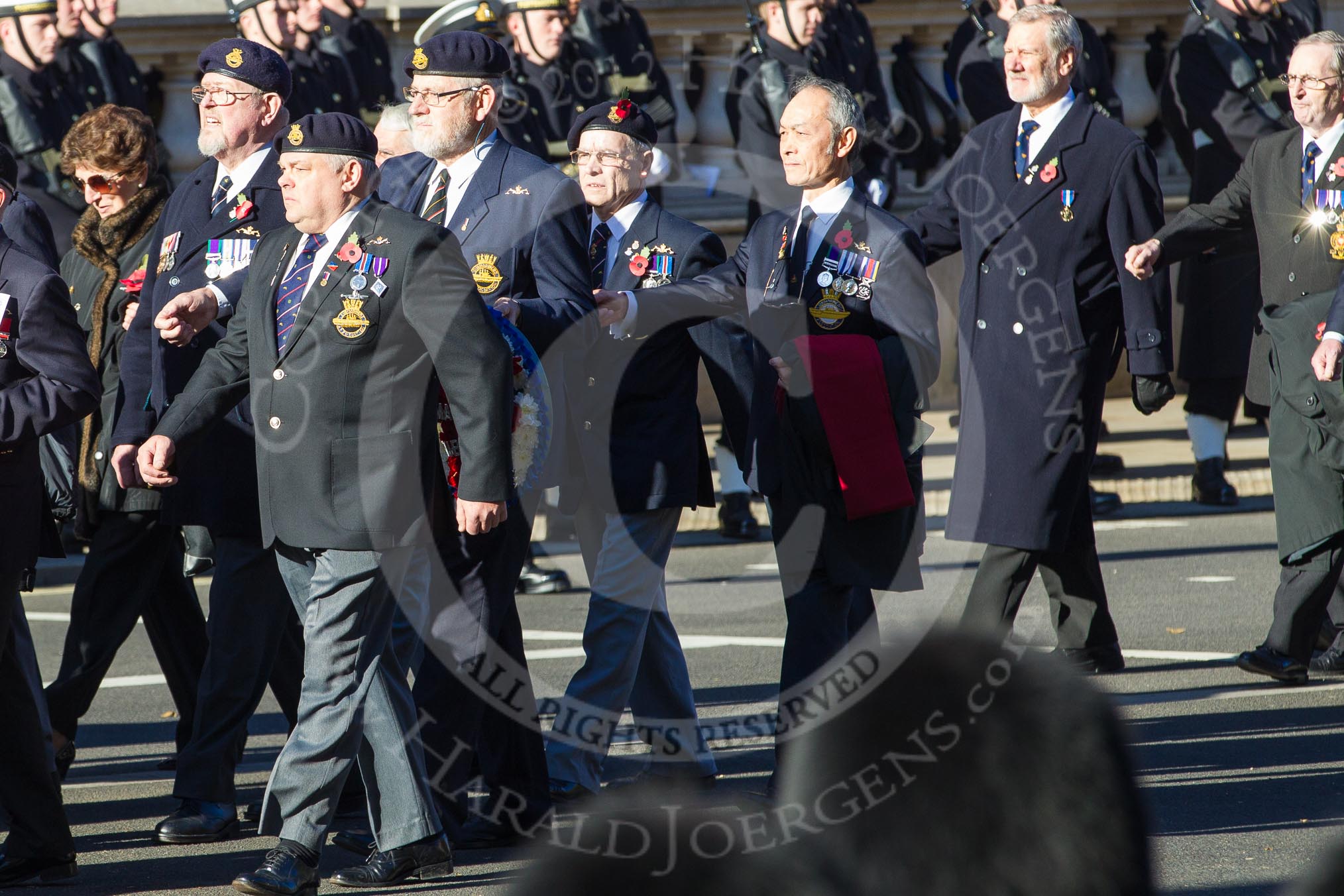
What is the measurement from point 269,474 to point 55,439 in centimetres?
153

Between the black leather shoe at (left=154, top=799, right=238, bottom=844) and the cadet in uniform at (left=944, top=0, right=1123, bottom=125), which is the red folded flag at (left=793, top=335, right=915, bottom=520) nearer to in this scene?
the black leather shoe at (left=154, top=799, right=238, bottom=844)

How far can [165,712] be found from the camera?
6824 millimetres

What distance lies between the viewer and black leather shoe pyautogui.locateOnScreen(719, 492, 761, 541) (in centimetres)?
1025

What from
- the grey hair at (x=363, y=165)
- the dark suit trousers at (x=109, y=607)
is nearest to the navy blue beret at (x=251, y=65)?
the grey hair at (x=363, y=165)

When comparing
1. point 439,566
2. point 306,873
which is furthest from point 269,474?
point 306,873

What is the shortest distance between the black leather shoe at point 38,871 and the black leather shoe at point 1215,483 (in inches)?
290

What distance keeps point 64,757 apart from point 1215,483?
6.82m

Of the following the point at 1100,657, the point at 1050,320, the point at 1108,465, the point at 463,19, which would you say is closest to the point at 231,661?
the point at 1050,320

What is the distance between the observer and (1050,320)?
21.1 feet

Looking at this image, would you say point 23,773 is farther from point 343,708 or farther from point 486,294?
point 486,294

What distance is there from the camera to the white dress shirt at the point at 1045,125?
6.54m

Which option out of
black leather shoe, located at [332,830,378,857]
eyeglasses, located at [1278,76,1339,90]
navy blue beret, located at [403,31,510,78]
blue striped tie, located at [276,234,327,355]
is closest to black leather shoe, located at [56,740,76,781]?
black leather shoe, located at [332,830,378,857]

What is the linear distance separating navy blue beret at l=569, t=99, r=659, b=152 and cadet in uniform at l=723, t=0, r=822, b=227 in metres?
5.10

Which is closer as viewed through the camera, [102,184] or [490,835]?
[490,835]
